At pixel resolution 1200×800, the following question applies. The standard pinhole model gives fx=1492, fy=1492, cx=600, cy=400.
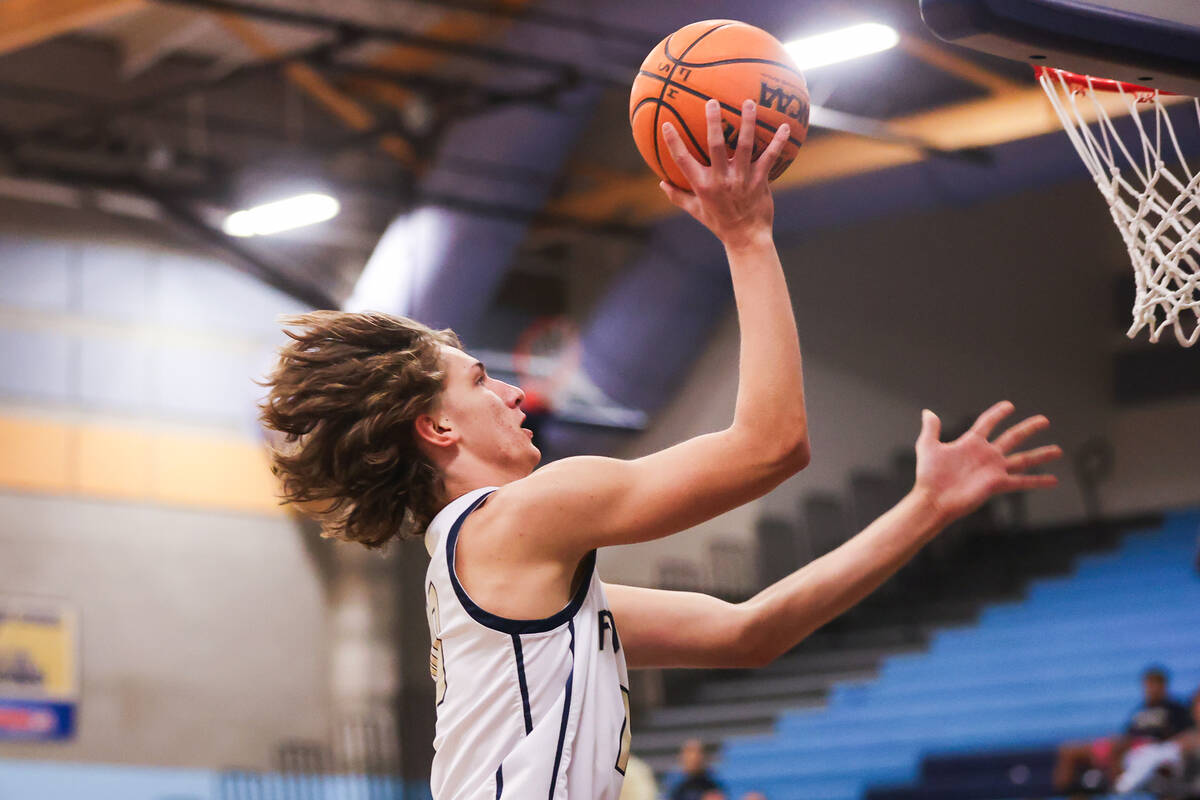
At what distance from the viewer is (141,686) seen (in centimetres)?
1387

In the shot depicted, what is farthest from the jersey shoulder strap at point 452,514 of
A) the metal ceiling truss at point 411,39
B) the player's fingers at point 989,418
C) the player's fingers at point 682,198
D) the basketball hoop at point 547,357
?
the basketball hoop at point 547,357

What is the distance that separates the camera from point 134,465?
14195 millimetres

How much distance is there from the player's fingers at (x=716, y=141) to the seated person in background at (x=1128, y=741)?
8.25 metres

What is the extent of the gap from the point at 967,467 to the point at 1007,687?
10758 millimetres

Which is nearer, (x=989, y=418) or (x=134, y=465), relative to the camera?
(x=989, y=418)

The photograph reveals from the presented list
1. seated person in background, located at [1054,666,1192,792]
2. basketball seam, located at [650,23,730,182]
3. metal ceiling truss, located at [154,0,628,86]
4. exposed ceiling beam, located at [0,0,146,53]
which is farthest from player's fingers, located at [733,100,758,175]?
exposed ceiling beam, located at [0,0,146,53]

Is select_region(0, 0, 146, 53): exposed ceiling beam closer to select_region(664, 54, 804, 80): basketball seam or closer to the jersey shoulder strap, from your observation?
select_region(664, 54, 804, 80): basketball seam

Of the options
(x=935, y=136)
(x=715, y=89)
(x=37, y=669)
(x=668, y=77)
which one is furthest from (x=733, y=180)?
(x=37, y=669)

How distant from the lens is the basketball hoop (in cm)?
1448

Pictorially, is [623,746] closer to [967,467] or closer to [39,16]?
[967,467]

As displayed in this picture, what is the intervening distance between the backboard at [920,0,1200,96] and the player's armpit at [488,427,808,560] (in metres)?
0.73

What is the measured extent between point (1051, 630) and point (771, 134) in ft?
39.5

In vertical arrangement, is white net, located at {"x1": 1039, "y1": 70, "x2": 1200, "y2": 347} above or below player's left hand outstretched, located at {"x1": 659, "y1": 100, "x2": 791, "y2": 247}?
above

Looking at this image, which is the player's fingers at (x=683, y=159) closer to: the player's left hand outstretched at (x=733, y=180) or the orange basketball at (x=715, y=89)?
the player's left hand outstretched at (x=733, y=180)
